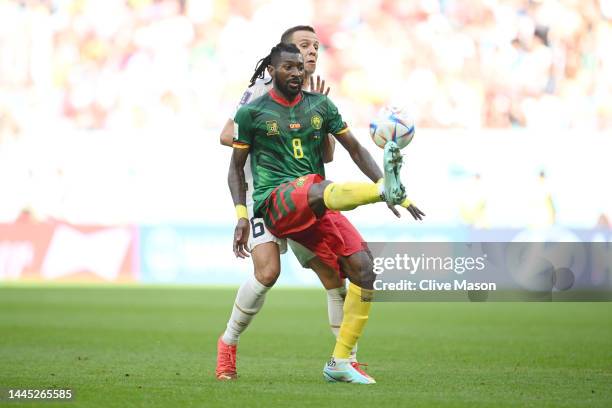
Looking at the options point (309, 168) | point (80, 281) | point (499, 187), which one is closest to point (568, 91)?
point (499, 187)

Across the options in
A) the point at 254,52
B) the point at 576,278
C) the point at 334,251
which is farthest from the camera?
the point at 254,52

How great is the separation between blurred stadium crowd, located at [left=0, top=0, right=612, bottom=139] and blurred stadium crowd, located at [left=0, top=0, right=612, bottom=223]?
0.10 ft

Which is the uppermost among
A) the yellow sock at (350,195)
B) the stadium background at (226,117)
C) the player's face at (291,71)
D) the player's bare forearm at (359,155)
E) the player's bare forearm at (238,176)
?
the stadium background at (226,117)

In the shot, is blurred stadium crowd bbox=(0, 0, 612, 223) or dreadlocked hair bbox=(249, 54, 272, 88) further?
blurred stadium crowd bbox=(0, 0, 612, 223)

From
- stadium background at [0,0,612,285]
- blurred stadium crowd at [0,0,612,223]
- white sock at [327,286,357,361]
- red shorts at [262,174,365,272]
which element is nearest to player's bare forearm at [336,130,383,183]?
red shorts at [262,174,365,272]

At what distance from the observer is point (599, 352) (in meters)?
8.98

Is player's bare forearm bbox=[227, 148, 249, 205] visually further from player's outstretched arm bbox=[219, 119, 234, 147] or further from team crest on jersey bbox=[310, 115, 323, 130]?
team crest on jersey bbox=[310, 115, 323, 130]

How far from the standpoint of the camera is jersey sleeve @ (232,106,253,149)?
6.74 metres

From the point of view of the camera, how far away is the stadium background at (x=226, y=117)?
69.3 ft

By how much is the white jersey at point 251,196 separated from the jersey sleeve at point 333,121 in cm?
54

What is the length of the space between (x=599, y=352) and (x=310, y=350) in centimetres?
253

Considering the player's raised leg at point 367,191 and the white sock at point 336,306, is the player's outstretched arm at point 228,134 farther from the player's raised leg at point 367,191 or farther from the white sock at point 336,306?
the white sock at point 336,306

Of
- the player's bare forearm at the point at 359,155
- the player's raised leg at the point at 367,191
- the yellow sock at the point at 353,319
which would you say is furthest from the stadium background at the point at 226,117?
the player's raised leg at the point at 367,191

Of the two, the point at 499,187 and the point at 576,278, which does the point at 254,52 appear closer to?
the point at 499,187
